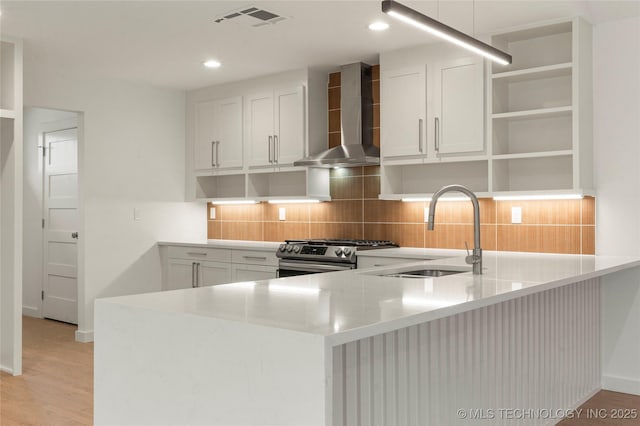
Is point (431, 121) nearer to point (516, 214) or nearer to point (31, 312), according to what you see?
point (516, 214)

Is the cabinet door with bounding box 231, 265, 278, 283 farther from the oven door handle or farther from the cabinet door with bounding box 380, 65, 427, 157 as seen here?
the cabinet door with bounding box 380, 65, 427, 157

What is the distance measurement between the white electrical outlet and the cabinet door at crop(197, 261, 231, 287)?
2.56 metres

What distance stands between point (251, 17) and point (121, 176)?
2.61m

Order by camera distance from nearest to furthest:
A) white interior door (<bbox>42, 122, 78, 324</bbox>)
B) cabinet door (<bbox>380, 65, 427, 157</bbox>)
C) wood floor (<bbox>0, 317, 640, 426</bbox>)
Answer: wood floor (<bbox>0, 317, 640, 426</bbox>), cabinet door (<bbox>380, 65, 427, 157</bbox>), white interior door (<bbox>42, 122, 78, 324</bbox>)

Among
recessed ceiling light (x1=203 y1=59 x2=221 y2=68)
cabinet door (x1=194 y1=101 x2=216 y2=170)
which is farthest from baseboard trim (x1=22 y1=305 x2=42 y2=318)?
recessed ceiling light (x1=203 y1=59 x2=221 y2=68)

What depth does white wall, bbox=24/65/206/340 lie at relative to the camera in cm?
562

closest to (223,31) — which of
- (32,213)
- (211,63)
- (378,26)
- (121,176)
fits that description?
(211,63)

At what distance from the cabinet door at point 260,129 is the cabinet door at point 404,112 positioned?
1275 mm

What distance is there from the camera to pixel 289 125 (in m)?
5.54

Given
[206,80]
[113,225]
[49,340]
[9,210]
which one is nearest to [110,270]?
[113,225]

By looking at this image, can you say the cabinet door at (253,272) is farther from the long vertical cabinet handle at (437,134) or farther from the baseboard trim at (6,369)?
the baseboard trim at (6,369)

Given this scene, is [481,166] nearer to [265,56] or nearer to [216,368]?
[265,56]

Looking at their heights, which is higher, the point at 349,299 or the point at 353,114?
the point at 353,114

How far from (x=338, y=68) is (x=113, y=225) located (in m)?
2.63
